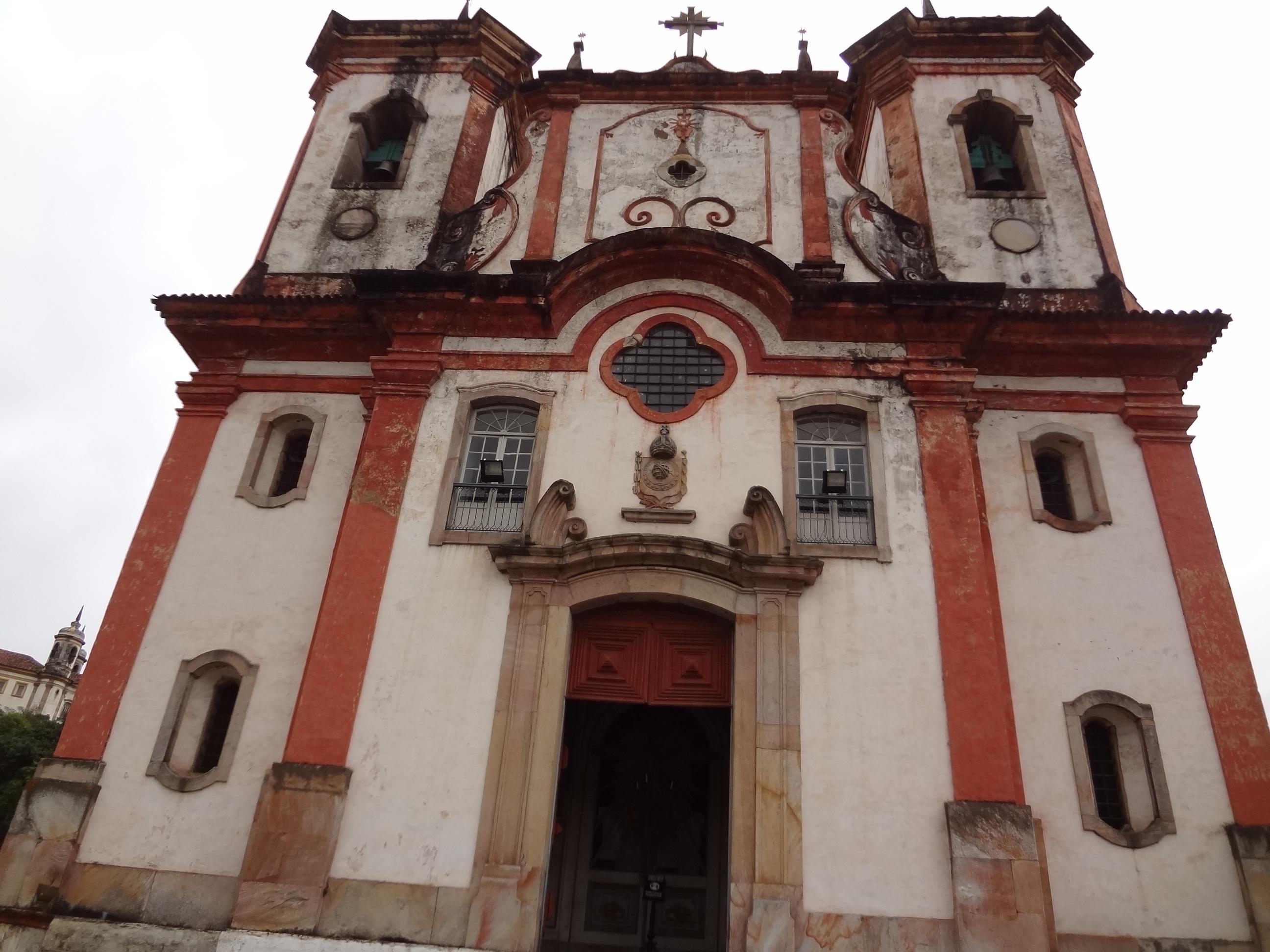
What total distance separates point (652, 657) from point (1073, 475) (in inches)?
220

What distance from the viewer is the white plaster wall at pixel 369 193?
12.6m

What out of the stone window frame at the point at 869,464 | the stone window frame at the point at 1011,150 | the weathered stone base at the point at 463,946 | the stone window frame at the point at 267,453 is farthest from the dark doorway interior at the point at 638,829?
the stone window frame at the point at 1011,150

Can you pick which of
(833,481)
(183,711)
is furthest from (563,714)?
(183,711)

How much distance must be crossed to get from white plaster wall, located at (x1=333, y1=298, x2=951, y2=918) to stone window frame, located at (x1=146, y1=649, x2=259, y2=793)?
174 cm

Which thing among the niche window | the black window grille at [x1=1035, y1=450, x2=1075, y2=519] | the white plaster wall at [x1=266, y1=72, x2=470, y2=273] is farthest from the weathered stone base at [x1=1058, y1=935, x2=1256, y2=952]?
the niche window

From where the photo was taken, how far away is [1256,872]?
791 cm

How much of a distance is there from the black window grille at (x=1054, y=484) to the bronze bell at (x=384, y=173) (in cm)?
1041

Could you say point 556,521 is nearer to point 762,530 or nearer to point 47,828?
point 762,530

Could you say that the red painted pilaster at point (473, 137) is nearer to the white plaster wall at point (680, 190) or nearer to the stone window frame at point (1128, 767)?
the white plaster wall at point (680, 190)

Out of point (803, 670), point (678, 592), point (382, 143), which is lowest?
point (803, 670)

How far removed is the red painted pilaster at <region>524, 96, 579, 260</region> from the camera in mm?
11562

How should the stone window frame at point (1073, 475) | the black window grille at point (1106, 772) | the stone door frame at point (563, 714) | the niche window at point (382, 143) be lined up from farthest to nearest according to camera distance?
the niche window at point (382, 143)
the stone window frame at point (1073, 475)
the black window grille at point (1106, 772)
the stone door frame at point (563, 714)

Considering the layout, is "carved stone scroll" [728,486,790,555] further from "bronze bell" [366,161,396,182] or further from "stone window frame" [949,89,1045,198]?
"bronze bell" [366,161,396,182]

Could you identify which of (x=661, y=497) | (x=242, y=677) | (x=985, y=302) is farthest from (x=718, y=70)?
(x=242, y=677)
